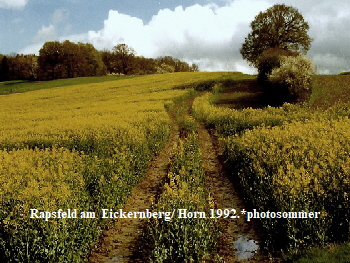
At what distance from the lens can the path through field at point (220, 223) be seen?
8391 millimetres

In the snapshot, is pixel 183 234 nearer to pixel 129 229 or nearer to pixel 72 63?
pixel 129 229

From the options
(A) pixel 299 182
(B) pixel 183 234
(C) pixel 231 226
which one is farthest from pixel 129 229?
(A) pixel 299 182

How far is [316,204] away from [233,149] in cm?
737

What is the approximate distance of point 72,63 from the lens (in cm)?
9394

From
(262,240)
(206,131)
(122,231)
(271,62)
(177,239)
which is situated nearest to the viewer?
(177,239)

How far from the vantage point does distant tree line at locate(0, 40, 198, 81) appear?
302ft

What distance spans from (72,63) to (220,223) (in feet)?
300

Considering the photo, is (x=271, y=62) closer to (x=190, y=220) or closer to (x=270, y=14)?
(x=270, y=14)

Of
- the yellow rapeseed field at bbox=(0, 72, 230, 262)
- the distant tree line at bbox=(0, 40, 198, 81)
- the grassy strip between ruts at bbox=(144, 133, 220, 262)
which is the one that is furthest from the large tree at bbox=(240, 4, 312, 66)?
the distant tree line at bbox=(0, 40, 198, 81)

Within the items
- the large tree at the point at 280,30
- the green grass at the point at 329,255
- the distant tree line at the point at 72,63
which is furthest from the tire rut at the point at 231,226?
the distant tree line at the point at 72,63

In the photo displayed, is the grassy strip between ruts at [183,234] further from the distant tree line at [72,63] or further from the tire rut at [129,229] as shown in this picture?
the distant tree line at [72,63]

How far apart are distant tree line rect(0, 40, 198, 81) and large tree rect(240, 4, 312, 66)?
57690mm

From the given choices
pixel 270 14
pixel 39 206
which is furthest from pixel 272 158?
pixel 270 14

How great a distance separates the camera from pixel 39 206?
8125 mm
